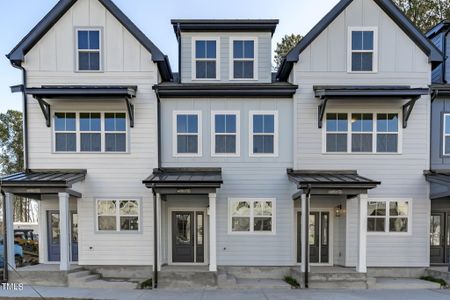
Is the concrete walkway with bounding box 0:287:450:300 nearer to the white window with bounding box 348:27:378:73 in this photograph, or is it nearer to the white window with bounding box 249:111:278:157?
the white window with bounding box 249:111:278:157

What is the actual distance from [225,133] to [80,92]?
539cm

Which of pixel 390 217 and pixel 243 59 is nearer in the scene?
pixel 390 217

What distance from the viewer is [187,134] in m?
11.2

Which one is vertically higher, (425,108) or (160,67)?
(160,67)

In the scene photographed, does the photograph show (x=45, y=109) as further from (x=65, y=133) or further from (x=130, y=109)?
(x=130, y=109)

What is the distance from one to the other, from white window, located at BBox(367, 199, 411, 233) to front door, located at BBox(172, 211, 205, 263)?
643 centimetres

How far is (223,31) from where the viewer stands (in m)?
11.5

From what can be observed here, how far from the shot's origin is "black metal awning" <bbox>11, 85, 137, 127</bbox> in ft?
33.6

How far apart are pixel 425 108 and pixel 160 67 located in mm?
10211

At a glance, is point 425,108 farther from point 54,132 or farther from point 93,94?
point 54,132

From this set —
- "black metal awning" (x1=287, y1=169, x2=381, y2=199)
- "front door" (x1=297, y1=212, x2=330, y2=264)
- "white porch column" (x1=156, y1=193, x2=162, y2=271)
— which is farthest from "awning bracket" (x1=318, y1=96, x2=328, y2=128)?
"white porch column" (x1=156, y1=193, x2=162, y2=271)

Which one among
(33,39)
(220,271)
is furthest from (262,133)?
(33,39)

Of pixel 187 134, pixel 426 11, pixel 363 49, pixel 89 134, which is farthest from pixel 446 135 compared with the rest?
pixel 89 134

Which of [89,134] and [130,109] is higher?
[130,109]
